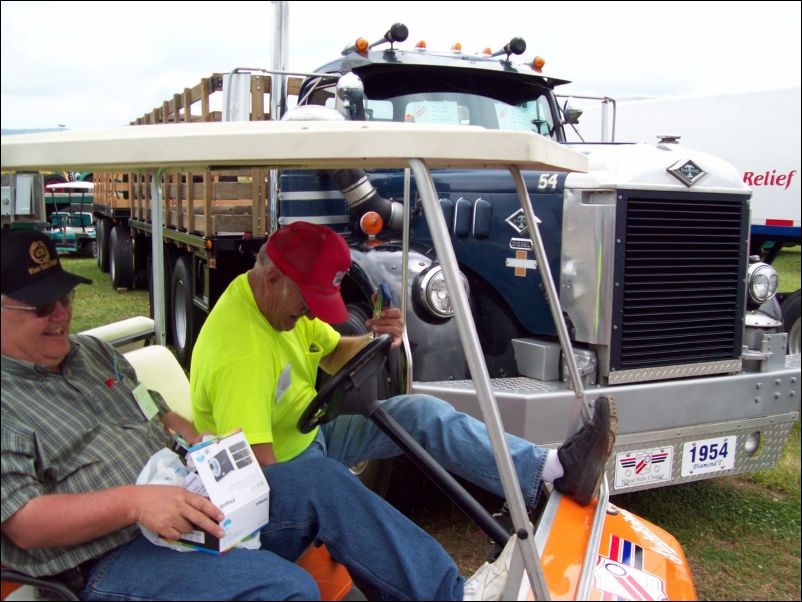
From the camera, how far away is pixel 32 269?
1.81 m

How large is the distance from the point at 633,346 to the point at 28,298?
2674 millimetres

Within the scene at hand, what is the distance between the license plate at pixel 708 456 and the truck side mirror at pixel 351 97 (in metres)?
2.35

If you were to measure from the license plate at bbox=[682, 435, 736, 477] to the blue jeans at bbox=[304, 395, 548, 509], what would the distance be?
1392 millimetres

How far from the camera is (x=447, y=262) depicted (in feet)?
5.46

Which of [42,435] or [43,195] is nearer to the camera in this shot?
[42,435]

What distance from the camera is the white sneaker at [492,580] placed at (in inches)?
79.1

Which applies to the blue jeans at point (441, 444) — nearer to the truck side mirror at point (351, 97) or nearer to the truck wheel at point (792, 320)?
the truck side mirror at point (351, 97)

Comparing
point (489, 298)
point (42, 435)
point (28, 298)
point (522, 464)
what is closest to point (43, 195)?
Result: point (28, 298)

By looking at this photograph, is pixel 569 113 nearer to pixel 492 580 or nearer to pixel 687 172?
pixel 687 172

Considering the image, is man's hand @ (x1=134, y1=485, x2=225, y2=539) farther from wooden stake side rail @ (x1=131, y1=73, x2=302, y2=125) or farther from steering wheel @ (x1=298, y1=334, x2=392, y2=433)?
wooden stake side rail @ (x1=131, y1=73, x2=302, y2=125)

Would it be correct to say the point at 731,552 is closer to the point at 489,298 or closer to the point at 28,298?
the point at 489,298

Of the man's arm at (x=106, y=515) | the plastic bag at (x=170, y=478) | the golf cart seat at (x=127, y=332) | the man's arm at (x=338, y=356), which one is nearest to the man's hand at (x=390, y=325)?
the man's arm at (x=338, y=356)

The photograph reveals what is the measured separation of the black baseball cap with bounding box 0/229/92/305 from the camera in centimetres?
176

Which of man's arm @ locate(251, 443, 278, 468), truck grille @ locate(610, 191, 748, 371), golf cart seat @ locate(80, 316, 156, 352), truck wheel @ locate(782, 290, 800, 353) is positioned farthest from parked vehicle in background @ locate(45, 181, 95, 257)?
truck wheel @ locate(782, 290, 800, 353)
